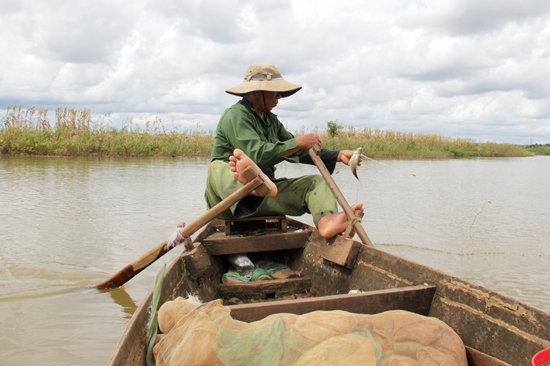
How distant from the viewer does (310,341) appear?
5.36 ft

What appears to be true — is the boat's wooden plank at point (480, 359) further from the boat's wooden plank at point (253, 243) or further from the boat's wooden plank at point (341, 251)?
the boat's wooden plank at point (253, 243)

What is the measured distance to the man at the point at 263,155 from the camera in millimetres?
3338

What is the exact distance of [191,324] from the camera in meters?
1.70

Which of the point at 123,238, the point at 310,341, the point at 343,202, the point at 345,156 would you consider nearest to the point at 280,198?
the point at 343,202

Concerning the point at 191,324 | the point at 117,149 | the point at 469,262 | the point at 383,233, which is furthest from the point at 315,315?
the point at 117,149

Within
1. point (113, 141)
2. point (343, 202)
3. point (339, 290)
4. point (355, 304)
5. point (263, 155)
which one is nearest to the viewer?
point (355, 304)

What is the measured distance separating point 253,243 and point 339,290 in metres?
0.67

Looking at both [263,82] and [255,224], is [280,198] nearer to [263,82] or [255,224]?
[255,224]

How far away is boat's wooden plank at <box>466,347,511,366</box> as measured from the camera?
6.02 ft

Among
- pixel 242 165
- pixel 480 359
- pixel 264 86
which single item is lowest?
pixel 480 359

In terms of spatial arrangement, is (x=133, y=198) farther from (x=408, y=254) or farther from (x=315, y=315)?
(x=315, y=315)

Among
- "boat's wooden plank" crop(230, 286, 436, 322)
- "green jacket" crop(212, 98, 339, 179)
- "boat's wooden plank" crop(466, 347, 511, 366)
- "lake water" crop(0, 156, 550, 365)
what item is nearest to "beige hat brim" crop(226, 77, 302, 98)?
"green jacket" crop(212, 98, 339, 179)

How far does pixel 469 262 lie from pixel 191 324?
14.7 feet

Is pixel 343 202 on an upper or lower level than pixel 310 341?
upper
